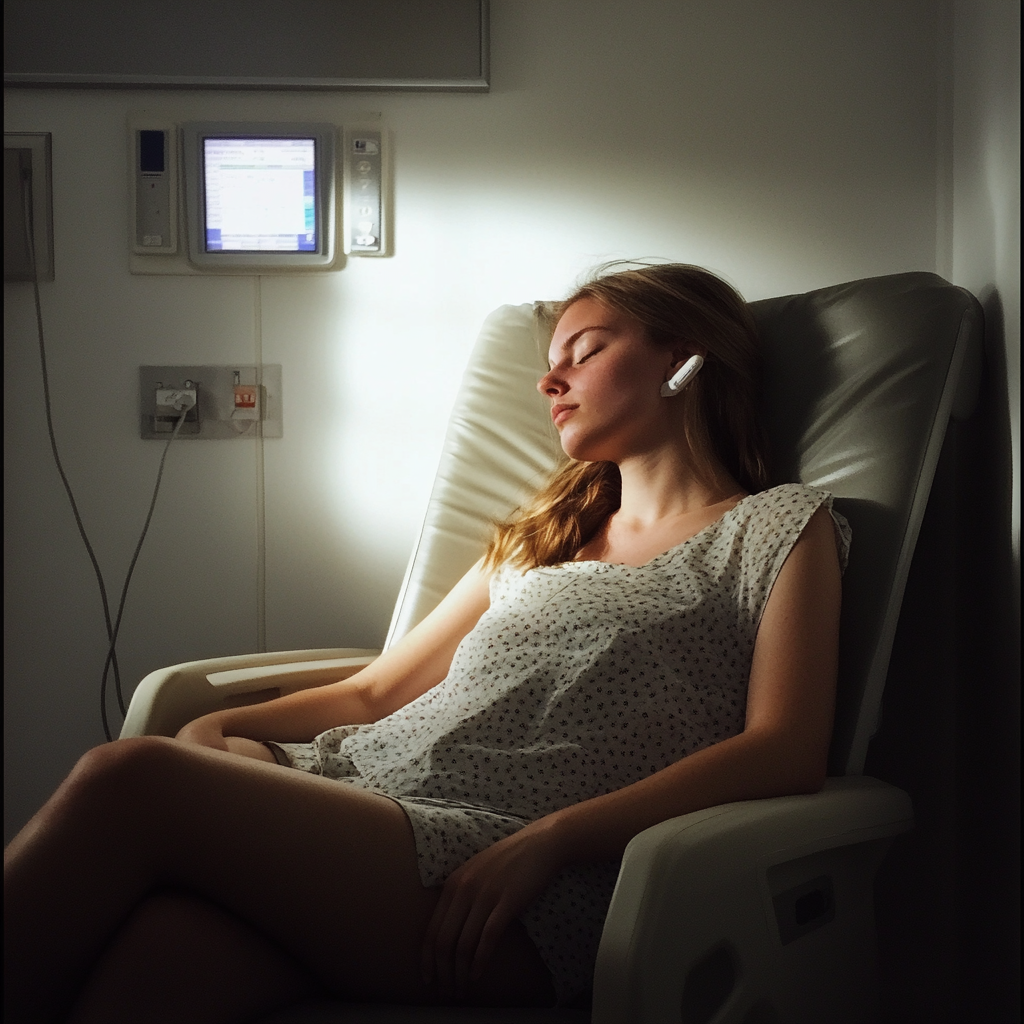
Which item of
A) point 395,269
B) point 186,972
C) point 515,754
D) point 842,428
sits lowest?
point 186,972

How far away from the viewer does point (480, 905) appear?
0.82 m

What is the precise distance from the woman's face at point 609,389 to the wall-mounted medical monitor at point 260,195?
667mm

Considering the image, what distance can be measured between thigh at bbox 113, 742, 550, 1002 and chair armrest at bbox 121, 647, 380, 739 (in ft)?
1.14

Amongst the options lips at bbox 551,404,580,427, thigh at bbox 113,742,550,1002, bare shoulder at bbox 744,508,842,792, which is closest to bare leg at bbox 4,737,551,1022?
thigh at bbox 113,742,550,1002

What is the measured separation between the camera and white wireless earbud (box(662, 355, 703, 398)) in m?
1.25

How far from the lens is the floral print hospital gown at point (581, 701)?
3.13 ft

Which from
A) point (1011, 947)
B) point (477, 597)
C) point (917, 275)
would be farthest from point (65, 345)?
point (1011, 947)

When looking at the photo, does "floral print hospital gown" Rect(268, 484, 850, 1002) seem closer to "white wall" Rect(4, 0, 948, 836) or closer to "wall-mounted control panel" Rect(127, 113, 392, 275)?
"white wall" Rect(4, 0, 948, 836)

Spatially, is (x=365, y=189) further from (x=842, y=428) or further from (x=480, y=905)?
(x=480, y=905)

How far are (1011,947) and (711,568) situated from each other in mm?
551

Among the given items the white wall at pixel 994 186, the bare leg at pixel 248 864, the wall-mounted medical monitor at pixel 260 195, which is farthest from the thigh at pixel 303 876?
the wall-mounted medical monitor at pixel 260 195

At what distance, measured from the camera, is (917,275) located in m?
1.28

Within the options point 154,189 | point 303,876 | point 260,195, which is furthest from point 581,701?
point 154,189

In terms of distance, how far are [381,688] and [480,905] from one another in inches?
19.5
